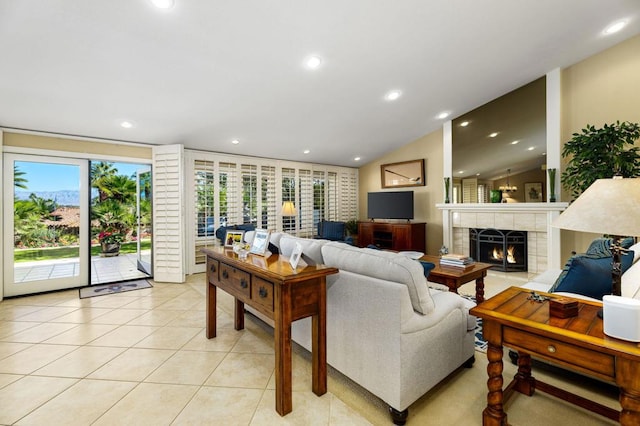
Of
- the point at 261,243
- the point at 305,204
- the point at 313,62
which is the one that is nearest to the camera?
the point at 261,243

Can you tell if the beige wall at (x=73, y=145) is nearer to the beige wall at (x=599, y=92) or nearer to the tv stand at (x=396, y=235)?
the tv stand at (x=396, y=235)

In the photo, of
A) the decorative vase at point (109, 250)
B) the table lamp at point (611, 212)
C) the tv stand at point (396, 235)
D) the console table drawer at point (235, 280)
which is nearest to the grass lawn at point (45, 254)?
the decorative vase at point (109, 250)

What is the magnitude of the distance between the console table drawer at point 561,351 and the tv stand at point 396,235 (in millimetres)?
4471

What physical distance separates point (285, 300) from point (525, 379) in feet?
5.37

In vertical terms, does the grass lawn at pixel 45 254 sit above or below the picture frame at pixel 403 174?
below

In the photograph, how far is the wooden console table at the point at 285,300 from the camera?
1656mm

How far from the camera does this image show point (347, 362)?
1.93m

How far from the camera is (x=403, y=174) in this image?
21.7ft

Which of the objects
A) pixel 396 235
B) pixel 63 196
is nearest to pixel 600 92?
pixel 396 235

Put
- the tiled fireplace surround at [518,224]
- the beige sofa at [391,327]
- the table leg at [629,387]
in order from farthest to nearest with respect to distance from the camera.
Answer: the tiled fireplace surround at [518,224], the beige sofa at [391,327], the table leg at [629,387]

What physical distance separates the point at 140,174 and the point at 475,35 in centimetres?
547

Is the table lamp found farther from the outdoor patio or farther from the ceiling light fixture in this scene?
the outdoor patio

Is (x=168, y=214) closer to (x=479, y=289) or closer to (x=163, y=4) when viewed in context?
(x=163, y=4)

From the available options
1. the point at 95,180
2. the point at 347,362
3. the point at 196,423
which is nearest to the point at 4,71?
the point at 196,423
